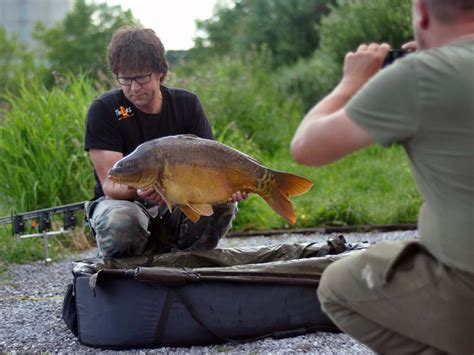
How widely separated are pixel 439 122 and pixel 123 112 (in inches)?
118

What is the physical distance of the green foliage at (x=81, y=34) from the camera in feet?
157

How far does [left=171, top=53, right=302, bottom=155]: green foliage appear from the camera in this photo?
13562mm

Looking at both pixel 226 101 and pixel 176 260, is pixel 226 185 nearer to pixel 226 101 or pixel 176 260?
pixel 176 260

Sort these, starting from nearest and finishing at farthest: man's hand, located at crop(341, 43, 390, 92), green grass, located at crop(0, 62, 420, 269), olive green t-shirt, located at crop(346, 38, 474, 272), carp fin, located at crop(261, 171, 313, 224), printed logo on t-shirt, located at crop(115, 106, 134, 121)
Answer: olive green t-shirt, located at crop(346, 38, 474, 272) < man's hand, located at crop(341, 43, 390, 92) < carp fin, located at crop(261, 171, 313, 224) < printed logo on t-shirt, located at crop(115, 106, 134, 121) < green grass, located at crop(0, 62, 420, 269)

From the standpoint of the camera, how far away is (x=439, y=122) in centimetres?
243

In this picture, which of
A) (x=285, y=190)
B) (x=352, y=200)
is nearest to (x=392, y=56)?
(x=285, y=190)

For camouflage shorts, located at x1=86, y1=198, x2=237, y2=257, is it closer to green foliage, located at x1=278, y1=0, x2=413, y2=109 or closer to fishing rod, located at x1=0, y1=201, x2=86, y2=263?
fishing rod, located at x1=0, y1=201, x2=86, y2=263

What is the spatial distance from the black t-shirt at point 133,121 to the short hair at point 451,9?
2.88 metres

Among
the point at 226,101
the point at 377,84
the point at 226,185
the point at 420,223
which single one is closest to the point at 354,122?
the point at 377,84

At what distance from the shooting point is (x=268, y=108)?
50.9 feet

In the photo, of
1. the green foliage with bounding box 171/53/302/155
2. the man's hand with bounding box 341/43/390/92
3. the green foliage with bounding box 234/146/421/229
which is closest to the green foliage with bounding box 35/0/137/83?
the green foliage with bounding box 171/53/302/155

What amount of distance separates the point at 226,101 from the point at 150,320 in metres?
10.2

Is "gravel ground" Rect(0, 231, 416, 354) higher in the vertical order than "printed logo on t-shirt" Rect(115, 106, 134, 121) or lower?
lower

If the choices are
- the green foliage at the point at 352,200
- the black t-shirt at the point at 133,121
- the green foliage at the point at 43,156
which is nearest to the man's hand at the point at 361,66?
the black t-shirt at the point at 133,121
